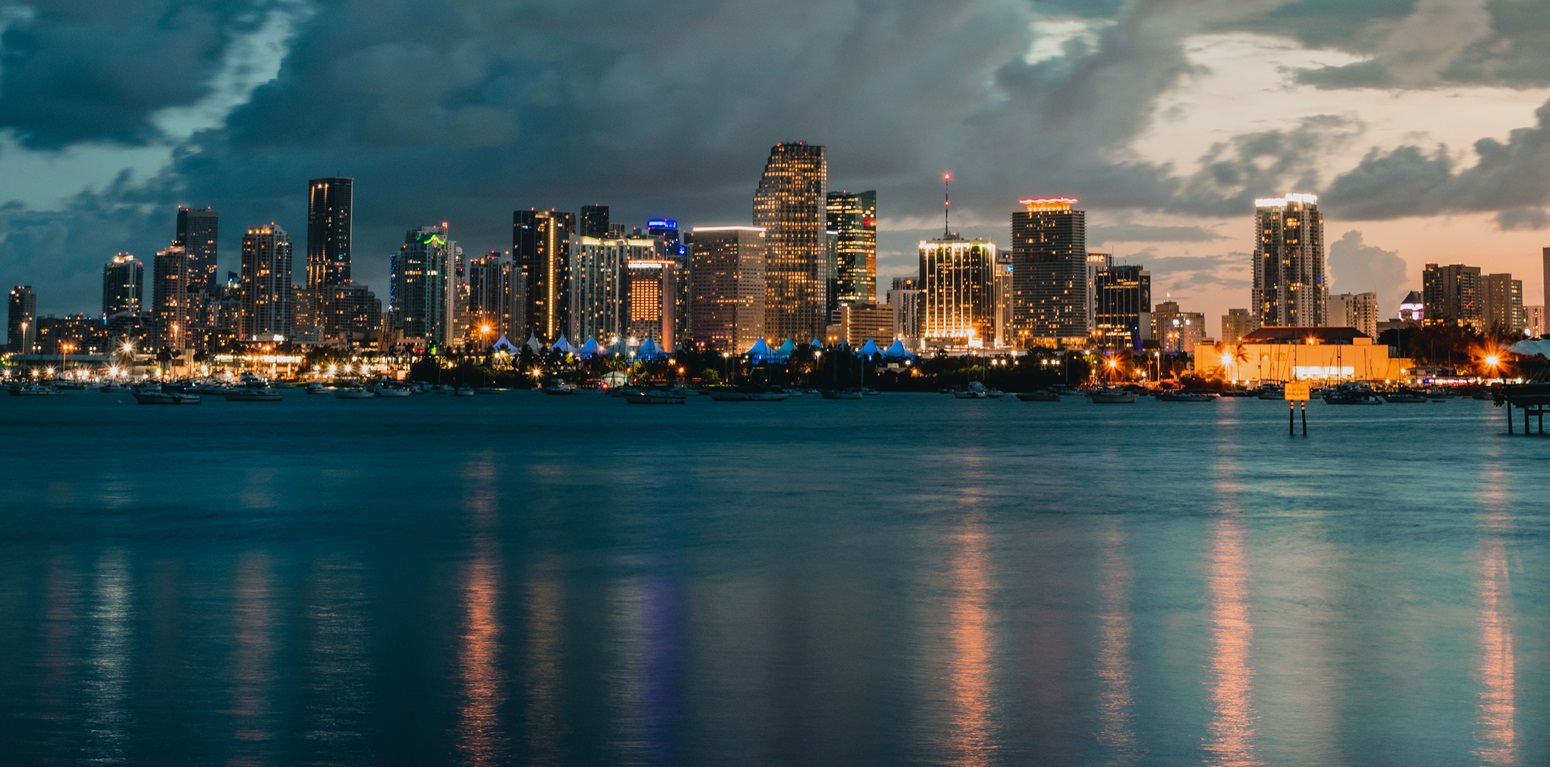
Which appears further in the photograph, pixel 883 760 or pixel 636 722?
pixel 636 722

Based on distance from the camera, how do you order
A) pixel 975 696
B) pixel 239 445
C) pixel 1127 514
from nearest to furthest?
pixel 975 696 < pixel 1127 514 < pixel 239 445

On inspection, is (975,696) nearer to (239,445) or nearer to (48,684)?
(48,684)

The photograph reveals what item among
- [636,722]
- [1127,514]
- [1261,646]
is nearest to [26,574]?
[636,722]

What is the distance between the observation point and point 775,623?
20125mm

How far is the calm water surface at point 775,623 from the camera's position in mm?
13133

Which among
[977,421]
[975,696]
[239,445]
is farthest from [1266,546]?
[977,421]

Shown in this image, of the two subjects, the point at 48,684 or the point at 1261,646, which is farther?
the point at 1261,646

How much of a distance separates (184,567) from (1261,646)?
2065 cm

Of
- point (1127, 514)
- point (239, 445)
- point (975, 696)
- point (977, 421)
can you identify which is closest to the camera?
point (975, 696)

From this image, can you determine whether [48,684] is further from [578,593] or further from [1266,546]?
[1266,546]

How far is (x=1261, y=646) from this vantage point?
1820cm

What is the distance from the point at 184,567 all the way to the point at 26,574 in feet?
9.21

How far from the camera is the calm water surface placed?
43.1ft

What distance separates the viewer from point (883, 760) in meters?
12.2
